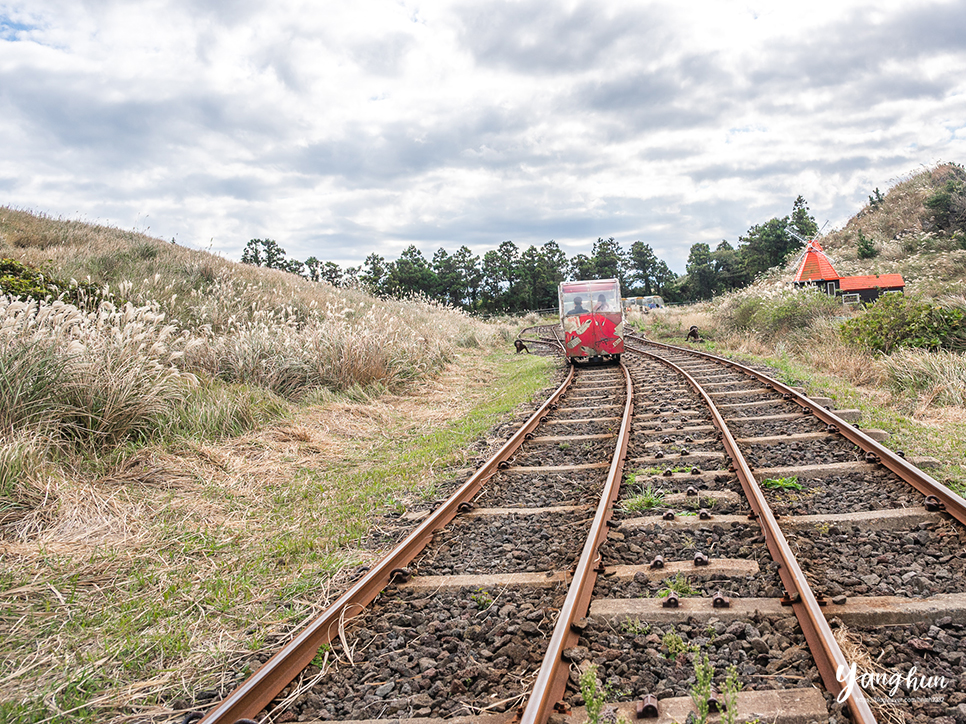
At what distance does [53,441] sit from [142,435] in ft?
3.34

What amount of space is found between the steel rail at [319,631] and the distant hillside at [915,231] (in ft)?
117

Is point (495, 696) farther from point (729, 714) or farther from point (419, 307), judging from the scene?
point (419, 307)

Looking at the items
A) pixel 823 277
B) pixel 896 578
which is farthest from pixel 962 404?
pixel 823 277

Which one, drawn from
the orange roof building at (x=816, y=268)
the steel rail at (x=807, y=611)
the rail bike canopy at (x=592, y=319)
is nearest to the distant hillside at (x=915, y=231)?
→ the orange roof building at (x=816, y=268)

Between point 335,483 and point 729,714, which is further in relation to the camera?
point 335,483

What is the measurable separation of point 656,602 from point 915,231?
57.4m

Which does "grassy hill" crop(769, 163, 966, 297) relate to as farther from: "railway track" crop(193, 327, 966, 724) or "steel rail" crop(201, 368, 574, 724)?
"steel rail" crop(201, 368, 574, 724)

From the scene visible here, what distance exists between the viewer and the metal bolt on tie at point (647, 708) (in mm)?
2406

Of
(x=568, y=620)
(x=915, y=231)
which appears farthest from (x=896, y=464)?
(x=915, y=231)

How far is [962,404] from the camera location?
766cm

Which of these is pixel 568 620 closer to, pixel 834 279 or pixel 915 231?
pixel 834 279

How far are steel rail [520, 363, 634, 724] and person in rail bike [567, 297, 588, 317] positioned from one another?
34.3 feet

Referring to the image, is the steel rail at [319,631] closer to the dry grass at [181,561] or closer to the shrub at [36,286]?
the dry grass at [181,561]

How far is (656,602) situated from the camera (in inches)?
131
